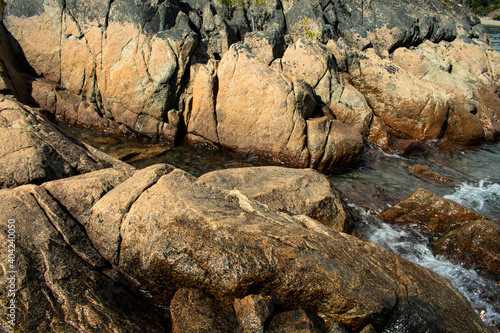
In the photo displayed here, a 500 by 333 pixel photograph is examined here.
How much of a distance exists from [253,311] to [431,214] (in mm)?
5024

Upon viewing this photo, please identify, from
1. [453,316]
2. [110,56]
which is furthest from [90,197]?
[110,56]

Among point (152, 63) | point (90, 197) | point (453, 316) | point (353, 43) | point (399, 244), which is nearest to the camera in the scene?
point (453, 316)

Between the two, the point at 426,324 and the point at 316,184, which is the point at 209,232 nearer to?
the point at 426,324

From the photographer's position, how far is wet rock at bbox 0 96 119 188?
15.4 feet

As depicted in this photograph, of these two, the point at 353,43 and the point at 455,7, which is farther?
the point at 455,7

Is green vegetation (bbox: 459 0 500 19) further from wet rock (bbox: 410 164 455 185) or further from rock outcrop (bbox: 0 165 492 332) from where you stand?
rock outcrop (bbox: 0 165 492 332)

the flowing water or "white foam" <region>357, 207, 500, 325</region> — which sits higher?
the flowing water

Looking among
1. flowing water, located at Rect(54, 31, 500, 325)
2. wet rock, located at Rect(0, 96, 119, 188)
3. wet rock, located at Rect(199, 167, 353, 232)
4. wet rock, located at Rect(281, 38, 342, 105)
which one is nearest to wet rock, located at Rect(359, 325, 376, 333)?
wet rock, located at Rect(199, 167, 353, 232)

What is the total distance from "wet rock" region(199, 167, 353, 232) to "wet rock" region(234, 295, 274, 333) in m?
2.23

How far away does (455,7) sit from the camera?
1872 cm

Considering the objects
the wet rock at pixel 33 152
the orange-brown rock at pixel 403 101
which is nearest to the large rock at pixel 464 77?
the orange-brown rock at pixel 403 101

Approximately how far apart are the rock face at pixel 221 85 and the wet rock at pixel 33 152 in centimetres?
491

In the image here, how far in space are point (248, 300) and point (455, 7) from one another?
879 inches

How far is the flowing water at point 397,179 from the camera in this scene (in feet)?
19.7
